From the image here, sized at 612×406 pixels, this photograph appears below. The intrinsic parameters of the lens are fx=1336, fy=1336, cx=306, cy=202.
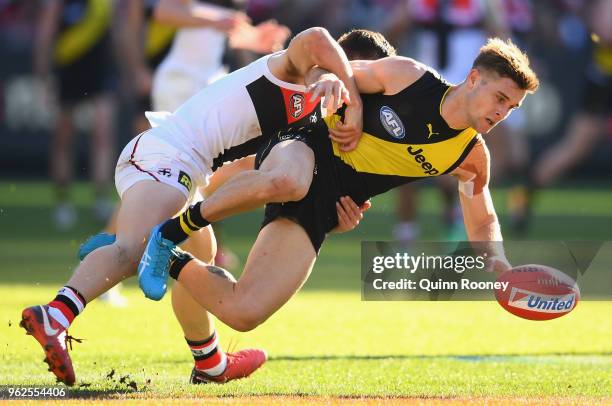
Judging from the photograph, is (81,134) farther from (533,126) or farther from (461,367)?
(461,367)

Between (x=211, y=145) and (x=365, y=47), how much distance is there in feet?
3.34

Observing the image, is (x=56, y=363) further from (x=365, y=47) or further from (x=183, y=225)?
(x=365, y=47)

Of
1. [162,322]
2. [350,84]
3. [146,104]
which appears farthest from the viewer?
[146,104]

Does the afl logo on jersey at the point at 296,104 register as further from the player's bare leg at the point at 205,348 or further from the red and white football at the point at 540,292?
the red and white football at the point at 540,292

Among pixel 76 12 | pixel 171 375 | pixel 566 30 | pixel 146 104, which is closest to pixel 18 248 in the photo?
pixel 146 104

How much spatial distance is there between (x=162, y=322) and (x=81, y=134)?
1175 cm

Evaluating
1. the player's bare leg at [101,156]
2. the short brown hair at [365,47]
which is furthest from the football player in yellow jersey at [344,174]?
the player's bare leg at [101,156]

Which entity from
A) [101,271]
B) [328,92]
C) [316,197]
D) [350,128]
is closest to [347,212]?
[316,197]

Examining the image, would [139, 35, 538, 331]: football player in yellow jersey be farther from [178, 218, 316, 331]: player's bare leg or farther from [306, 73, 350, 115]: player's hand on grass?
[306, 73, 350, 115]: player's hand on grass

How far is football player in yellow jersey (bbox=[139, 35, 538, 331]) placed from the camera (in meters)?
6.27

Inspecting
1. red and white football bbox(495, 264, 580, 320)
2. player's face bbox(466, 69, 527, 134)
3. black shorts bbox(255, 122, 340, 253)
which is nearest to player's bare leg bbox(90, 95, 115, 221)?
black shorts bbox(255, 122, 340, 253)

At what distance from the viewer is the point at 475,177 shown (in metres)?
6.75

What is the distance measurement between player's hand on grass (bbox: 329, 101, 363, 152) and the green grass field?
1.17 m

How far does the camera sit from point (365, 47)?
7059mm
